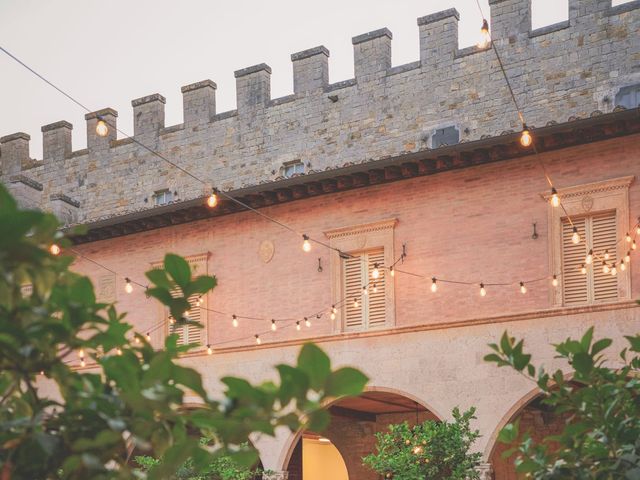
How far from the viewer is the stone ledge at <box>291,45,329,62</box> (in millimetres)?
22438

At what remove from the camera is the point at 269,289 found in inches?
759

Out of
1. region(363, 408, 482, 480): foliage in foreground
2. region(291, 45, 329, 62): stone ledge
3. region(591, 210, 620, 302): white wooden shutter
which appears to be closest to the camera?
region(363, 408, 482, 480): foliage in foreground

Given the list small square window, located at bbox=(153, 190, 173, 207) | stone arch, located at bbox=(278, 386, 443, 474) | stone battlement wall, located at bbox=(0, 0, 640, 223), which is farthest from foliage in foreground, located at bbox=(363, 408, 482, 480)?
small square window, located at bbox=(153, 190, 173, 207)

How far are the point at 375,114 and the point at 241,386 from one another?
65.4 feet

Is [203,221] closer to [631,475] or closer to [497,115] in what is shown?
[497,115]

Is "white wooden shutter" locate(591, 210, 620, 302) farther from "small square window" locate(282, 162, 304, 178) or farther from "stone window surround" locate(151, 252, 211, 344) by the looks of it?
"small square window" locate(282, 162, 304, 178)

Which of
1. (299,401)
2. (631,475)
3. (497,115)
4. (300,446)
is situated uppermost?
(497,115)

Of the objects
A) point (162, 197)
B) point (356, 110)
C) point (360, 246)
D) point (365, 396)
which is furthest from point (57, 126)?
point (365, 396)

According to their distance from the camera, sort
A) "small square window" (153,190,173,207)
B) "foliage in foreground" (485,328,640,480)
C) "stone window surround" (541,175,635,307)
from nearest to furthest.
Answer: "foliage in foreground" (485,328,640,480) → "stone window surround" (541,175,635,307) → "small square window" (153,190,173,207)

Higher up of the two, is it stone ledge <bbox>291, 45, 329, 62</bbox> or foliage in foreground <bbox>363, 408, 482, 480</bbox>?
stone ledge <bbox>291, 45, 329, 62</bbox>

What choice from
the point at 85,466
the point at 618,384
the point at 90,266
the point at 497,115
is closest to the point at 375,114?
the point at 497,115

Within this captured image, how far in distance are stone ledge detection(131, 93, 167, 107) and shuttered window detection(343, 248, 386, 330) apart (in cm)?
803

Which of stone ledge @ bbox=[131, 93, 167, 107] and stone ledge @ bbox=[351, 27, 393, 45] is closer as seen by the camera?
stone ledge @ bbox=[351, 27, 393, 45]

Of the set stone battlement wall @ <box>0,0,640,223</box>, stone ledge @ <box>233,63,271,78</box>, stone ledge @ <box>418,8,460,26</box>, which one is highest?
stone ledge @ <box>418,8,460,26</box>
